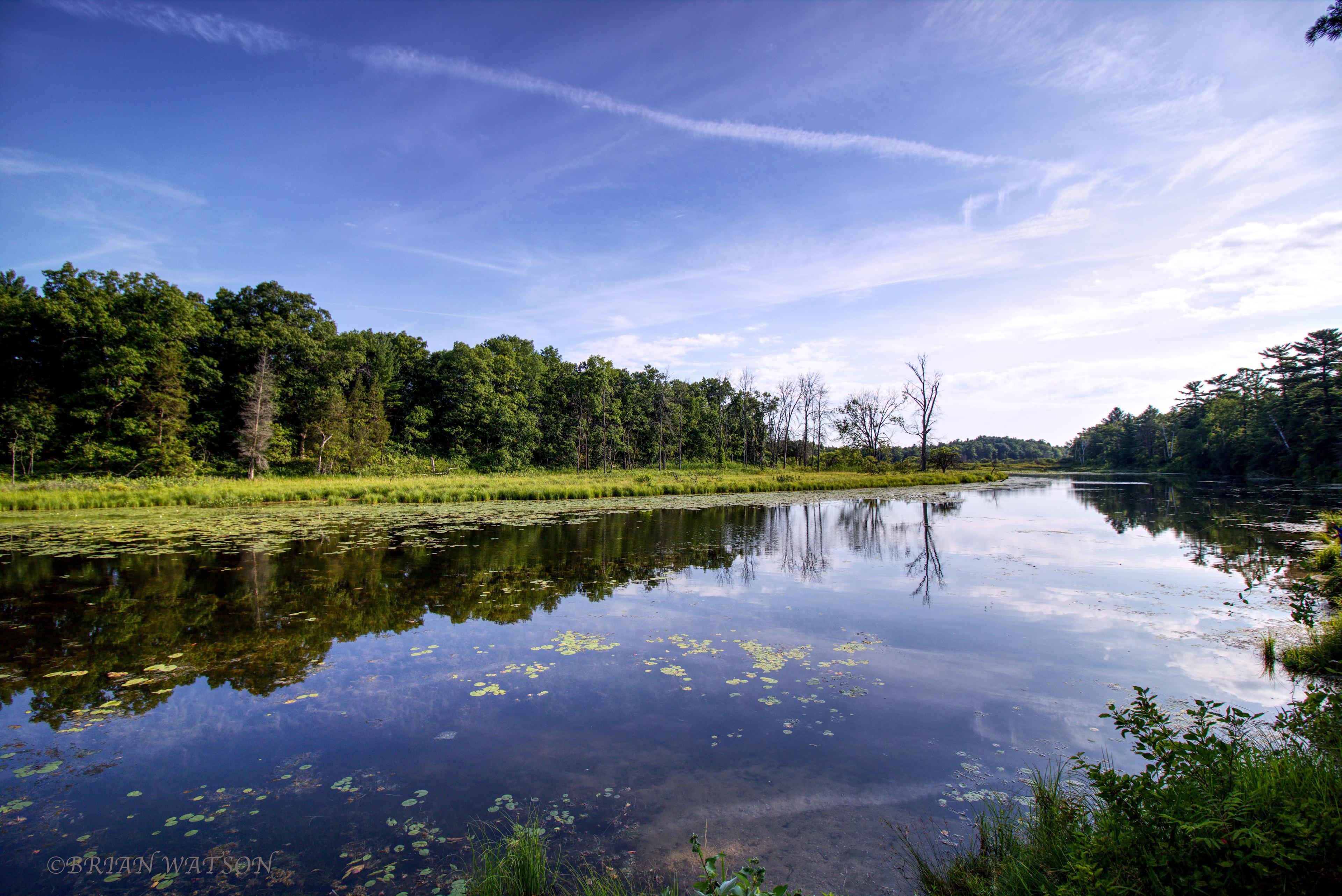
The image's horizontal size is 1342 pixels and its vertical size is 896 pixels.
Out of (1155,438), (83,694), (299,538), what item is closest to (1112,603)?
(83,694)

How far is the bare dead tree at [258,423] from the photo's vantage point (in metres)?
32.9

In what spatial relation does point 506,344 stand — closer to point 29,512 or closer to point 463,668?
point 29,512

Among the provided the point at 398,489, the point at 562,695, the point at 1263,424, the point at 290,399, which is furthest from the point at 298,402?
the point at 1263,424

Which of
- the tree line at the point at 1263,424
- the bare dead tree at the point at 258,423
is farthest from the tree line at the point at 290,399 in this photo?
the tree line at the point at 1263,424

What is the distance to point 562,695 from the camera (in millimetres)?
5090

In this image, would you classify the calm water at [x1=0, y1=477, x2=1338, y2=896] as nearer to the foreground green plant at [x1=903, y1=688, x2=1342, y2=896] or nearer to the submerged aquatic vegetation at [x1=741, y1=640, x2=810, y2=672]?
the submerged aquatic vegetation at [x1=741, y1=640, x2=810, y2=672]

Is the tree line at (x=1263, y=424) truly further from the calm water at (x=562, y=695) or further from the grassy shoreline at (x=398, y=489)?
the calm water at (x=562, y=695)

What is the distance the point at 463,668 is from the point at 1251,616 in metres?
9.84

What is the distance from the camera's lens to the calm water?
3146 mm

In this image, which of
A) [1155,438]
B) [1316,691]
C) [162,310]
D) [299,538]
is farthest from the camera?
[1155,438]

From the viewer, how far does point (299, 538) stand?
13797 mm

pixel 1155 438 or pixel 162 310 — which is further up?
pixel 162 310

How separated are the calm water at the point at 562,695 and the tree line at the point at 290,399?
26.0 m

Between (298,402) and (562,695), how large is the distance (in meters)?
42.7
